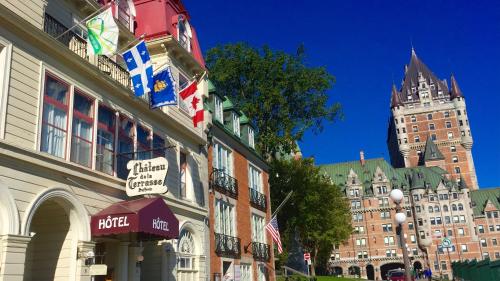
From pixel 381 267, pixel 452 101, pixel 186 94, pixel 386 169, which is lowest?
pixel 381 267

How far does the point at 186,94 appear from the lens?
20188mm

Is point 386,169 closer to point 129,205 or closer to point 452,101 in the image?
point 452,101

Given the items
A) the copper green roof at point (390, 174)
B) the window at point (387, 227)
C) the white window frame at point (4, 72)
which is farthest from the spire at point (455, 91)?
the white window frame at point (4, 72)

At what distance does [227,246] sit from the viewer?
81.9 ft

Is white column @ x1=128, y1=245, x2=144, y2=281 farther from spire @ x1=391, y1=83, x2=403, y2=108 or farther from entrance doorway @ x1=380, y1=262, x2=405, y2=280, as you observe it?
spire @ x1=391, y1=83, x2=403, y2=108

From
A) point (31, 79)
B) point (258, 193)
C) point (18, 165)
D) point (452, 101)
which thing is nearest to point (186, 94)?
point (31, 79)

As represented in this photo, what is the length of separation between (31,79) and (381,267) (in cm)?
11587

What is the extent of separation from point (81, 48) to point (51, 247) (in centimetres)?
649

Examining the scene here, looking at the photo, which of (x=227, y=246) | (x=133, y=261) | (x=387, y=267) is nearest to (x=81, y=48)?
(x=133, y=261)

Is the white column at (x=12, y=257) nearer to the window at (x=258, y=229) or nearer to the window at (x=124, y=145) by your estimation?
the window at (x=124, y=145)

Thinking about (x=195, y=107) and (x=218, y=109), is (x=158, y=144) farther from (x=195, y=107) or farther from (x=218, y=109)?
(x=218, y=109)

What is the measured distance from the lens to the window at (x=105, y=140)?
15.8 meters

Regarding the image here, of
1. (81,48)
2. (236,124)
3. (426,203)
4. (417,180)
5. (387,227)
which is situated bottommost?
(81,48)

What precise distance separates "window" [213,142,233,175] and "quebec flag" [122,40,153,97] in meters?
10.1
